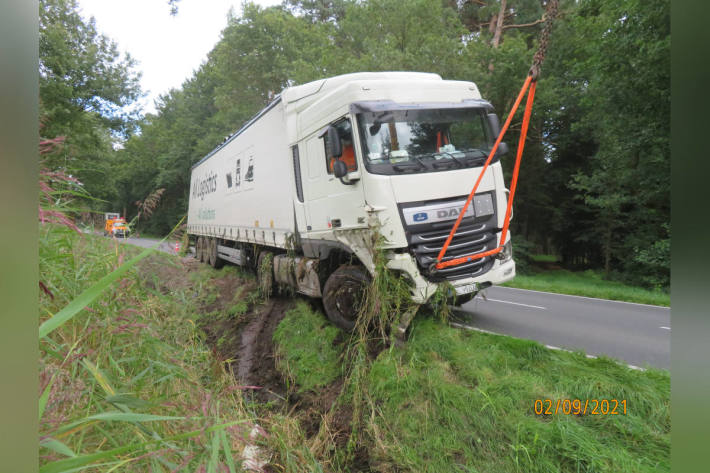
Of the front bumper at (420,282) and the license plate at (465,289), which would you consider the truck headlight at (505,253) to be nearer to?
the front bumper at (420,282)

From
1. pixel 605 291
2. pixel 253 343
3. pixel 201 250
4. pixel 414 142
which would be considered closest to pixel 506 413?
pixel 414 142

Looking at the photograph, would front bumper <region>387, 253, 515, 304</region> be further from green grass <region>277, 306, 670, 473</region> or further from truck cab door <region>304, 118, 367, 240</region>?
truck cab door <region>304, 118, 367, 240</region>

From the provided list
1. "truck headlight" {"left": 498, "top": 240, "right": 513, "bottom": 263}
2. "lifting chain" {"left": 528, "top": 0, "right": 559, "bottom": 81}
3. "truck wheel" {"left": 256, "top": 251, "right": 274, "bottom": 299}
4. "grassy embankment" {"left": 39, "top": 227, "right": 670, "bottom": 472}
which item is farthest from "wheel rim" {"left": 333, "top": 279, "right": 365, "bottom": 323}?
"lifting chain" {"left": 528, "top": 0, "right": 559, "bottom": 81}

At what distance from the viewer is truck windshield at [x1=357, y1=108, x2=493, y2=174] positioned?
4.47m

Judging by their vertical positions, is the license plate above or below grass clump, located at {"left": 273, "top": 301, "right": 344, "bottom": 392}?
→ above

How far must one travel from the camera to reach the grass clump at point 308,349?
13.7 feet

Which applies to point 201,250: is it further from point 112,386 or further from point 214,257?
point 112,386

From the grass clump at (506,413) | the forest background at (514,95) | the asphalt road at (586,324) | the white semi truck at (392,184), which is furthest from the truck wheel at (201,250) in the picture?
the grass clump at (506,413)

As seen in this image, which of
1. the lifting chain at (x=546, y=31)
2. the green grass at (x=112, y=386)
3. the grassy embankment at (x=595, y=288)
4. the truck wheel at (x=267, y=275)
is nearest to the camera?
the lifting chain at (x=546, y=31)

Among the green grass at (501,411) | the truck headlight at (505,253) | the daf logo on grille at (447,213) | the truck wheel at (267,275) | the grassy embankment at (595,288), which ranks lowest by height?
Answer: the grassy embankment at (595,288)

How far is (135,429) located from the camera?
1.77 meters

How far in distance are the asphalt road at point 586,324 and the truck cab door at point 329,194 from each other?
7.75 ft

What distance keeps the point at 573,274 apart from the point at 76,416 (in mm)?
18517

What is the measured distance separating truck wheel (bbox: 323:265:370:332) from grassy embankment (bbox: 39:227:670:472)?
2.23ft
